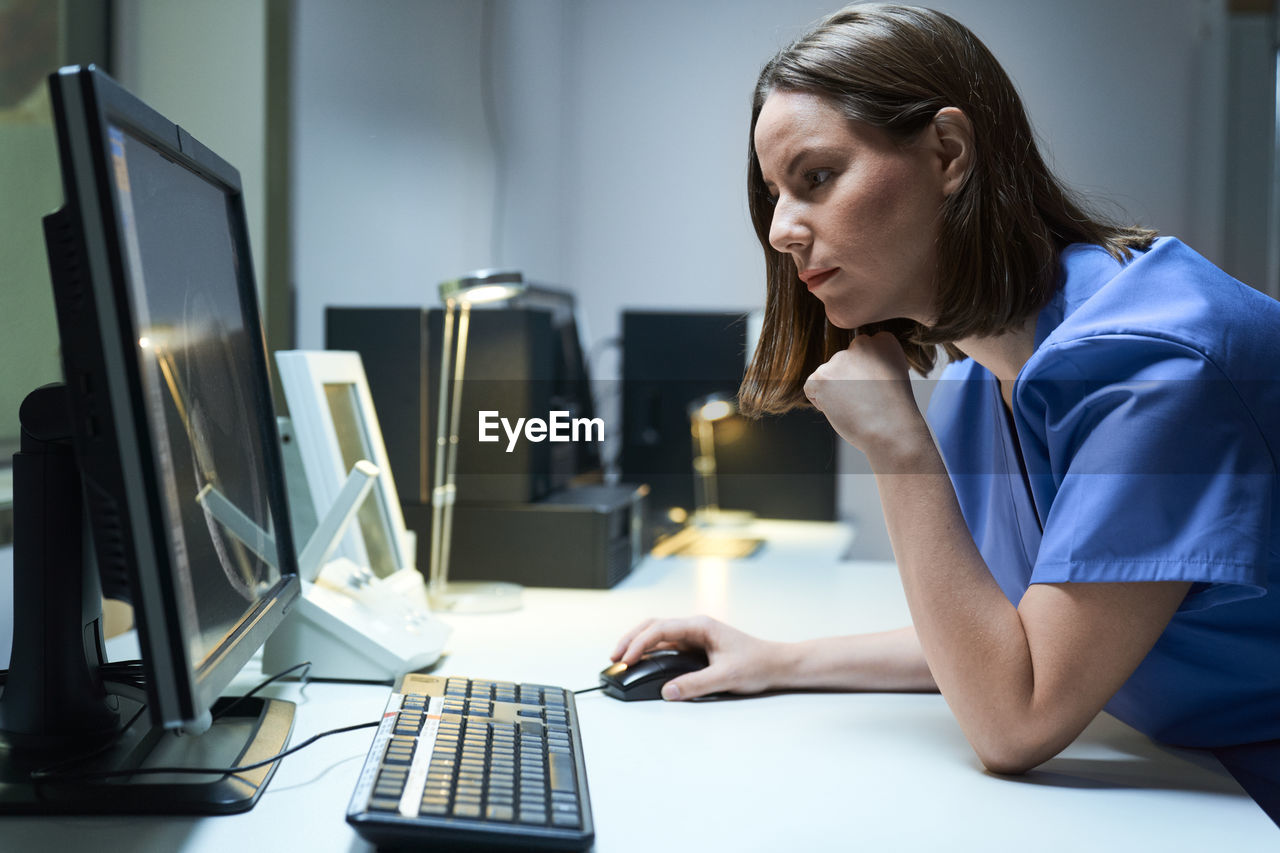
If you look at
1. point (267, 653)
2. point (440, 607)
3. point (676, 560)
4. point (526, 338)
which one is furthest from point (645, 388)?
point (267, 653)

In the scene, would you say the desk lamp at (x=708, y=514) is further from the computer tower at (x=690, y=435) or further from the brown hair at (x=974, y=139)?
the brown hair at (x=974, y=139)

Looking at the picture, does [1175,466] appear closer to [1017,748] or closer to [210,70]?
[1017,748]

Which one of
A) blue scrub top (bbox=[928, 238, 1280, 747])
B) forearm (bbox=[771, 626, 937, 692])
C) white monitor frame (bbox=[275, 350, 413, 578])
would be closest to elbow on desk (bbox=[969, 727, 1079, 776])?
blue scrub top (bbox=[928, 238, 1280, 747])

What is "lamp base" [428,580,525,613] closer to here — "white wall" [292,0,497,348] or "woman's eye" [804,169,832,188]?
"white wall" [292,0,497,348]

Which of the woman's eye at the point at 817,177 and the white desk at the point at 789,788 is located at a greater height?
the woman's eye at the point at 817,177

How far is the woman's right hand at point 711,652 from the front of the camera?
0.90 meters

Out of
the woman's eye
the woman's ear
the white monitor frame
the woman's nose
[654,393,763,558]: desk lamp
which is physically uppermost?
the woman's ear

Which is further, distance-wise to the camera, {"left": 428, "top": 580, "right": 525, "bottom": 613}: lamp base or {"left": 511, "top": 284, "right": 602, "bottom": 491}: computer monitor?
{"left": 511, "top": 284, "right": 602, "bottom": 491}: computer monitor

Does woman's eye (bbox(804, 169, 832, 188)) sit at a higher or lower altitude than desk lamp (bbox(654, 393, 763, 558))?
higher

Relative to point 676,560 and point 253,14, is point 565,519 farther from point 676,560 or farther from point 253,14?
point 253,14

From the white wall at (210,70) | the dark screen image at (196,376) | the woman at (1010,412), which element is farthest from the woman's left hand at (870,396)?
the white wall at (210,70)

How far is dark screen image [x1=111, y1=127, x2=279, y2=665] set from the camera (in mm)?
530

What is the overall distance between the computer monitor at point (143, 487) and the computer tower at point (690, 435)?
148 centimetres

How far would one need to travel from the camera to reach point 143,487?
49 cm
